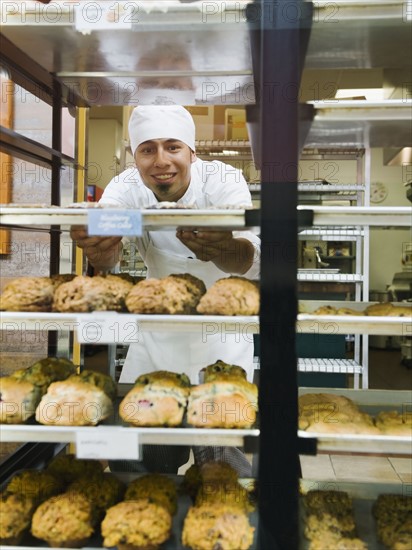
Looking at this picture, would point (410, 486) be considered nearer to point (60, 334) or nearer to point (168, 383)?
point (168, 383)

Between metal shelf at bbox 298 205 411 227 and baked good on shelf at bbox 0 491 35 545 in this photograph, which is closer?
metal shelf at bbox 298 205 411 227

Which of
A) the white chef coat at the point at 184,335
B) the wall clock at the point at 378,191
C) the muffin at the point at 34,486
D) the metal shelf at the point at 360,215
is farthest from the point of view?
the wall clock at the point at 378,191

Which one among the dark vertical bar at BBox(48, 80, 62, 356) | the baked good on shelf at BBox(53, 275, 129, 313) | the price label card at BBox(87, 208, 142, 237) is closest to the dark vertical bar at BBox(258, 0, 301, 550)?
the price label card at BBox(87, 208, 142, 237)

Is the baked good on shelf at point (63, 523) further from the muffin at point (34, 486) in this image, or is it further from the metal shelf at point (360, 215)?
the metal shelf at point (360, 215)

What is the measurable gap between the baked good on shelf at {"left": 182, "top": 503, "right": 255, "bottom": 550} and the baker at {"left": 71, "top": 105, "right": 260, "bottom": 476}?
78 cm

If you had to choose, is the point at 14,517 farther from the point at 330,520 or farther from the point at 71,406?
the point at 330,520

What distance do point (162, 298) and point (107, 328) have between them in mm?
194

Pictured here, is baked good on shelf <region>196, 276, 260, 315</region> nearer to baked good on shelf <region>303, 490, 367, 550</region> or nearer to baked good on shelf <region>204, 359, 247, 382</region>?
baked good on shelf <region>204, 359, 247, 382</region>

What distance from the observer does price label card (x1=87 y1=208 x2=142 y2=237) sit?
137 cm

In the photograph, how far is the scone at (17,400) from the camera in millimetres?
1493

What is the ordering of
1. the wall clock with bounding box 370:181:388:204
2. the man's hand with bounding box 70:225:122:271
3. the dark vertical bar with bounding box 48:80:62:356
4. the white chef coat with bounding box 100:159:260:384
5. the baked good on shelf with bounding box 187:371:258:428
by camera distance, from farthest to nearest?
the wall clock with bounding box 370:181:388:204 < the white chef coat with bounding box 100:159:260:384 < the dark vertical bar with bounding box 48:80:62:356 < the man's hand with bounding box 70:225:122:271 < the baked good on shelf with bounding box 187:371:258:428

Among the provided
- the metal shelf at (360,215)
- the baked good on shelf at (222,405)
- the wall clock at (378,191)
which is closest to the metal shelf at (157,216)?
the metal shelf at (360,215)

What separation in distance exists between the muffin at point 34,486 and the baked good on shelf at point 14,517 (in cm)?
3

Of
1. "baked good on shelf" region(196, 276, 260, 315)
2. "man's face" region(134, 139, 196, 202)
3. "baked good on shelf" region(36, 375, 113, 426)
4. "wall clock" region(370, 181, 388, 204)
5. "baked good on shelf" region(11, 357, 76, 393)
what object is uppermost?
"wall clock" region(370, 181, 388, 204)
